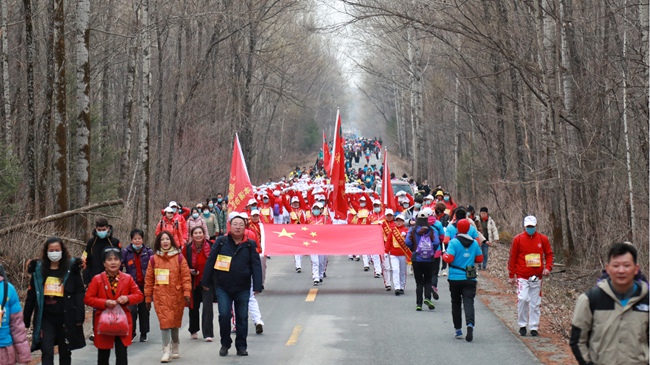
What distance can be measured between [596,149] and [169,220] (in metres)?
8.61

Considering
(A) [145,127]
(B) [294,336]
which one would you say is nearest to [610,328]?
(B) [294,336]

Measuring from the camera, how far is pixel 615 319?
682 cm

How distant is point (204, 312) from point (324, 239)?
703cm

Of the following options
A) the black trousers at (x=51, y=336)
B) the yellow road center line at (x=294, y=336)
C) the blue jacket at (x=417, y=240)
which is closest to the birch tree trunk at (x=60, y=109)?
the yellow road center line at (x=294, y=336)

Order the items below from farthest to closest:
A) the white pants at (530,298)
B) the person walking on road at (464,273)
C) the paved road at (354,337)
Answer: the white pants at (530,298) → the person walking on road at (464,273) → the paved road at (354,337)

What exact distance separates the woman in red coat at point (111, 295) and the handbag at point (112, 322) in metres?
0.06

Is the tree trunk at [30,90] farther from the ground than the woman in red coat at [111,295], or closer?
farther from the ground

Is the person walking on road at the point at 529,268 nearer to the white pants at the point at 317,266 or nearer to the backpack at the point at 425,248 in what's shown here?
the backpack at the point at 425,248

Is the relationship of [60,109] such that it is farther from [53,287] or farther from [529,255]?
[529,255]

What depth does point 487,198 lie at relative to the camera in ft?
125

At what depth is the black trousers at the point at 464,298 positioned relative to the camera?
13.5 metres

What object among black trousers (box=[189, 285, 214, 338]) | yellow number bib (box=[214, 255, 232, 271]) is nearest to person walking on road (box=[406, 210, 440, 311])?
black trousers (box=[189, 285, 214, 338])

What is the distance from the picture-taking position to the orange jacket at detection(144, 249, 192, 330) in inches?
472

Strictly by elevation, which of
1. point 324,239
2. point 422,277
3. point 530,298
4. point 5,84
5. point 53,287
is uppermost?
point 5,84
